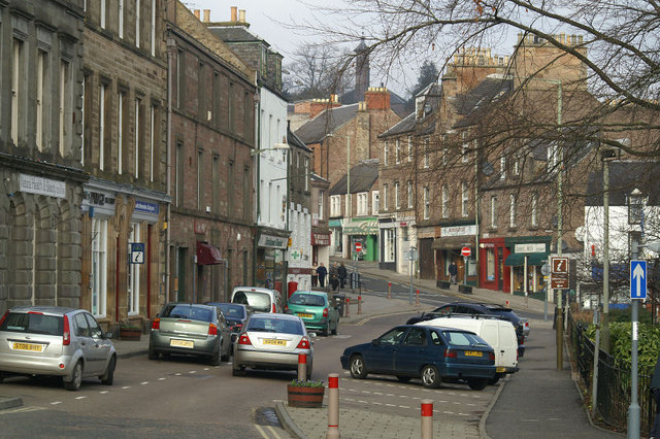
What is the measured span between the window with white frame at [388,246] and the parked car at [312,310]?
51823 mm

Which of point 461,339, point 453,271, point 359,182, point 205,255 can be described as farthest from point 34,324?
point 359,182

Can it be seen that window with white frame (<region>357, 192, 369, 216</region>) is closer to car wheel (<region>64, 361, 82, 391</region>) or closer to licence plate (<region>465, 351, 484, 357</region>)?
licence plate (<region>465, 351, 484, 357</region>)

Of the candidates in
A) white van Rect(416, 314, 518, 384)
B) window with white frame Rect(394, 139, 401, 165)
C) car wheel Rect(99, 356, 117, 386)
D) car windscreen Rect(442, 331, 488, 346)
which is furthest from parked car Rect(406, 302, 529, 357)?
window with white frame Rect(394, 139, 401, 165)

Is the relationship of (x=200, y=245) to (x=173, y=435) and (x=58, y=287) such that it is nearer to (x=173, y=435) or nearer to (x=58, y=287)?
(x=58, y=287)

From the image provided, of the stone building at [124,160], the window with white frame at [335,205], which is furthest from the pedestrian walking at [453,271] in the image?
the stone building at [124,160]

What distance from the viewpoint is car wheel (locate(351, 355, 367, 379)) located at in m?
27.9

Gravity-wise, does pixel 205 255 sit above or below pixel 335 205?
below

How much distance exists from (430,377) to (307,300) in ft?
62.1

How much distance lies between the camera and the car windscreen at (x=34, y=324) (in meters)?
Answer: 20.3

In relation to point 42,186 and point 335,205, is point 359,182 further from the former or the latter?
point 42,186

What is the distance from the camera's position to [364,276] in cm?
9306

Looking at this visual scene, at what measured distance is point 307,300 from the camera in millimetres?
45094

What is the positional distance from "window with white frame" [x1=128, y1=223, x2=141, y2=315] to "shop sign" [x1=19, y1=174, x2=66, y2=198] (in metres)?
7.52

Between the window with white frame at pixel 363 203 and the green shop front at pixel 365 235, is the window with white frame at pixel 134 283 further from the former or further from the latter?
the window with white frame at pixel 363 203
